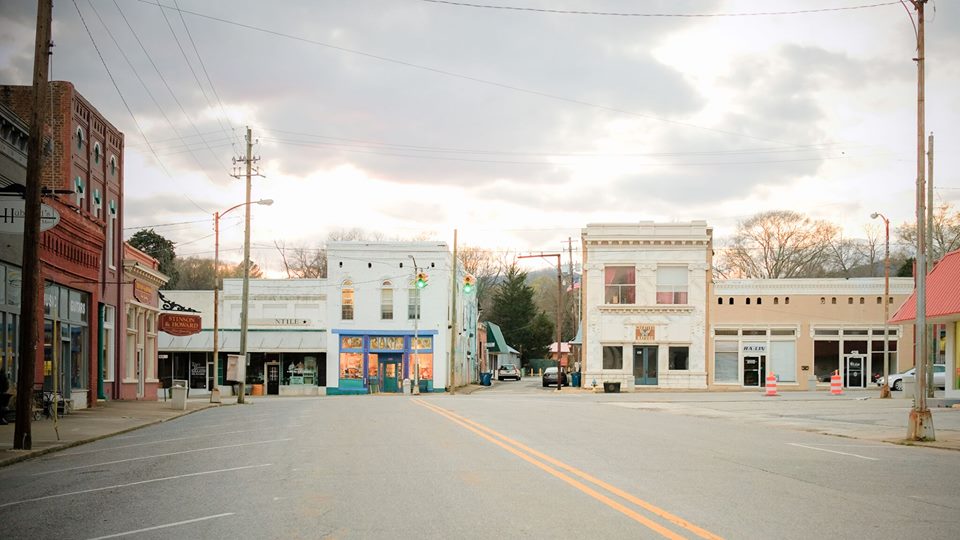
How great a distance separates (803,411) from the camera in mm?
32000

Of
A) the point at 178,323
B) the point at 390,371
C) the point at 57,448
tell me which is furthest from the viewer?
the point at 390,371

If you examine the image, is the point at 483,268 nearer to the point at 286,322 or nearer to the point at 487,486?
the point at 286,322

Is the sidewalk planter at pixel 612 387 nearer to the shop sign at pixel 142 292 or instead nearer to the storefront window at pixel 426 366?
the storefront window at pixel 426 366

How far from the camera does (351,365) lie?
6353 cm

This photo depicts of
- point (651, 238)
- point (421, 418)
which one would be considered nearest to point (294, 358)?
point (651, 238)

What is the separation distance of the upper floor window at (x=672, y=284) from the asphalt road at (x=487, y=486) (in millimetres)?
38792

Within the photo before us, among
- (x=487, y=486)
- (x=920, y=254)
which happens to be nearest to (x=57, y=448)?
(x=487, y=486)

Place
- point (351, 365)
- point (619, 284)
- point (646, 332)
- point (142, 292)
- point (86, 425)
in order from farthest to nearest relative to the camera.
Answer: point (351, 365) < point (619, 284) < point (646, 332) < point (142, 292) < point (86, 425)

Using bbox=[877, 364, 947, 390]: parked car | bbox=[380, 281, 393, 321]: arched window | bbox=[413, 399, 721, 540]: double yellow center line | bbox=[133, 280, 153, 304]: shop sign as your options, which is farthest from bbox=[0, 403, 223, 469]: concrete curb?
bbox=[877, 364, 947, 390]: parked car

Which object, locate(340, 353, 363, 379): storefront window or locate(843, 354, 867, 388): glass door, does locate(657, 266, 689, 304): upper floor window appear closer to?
locate(843, 354, 867, 388): glass door

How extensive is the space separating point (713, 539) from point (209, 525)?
4995 mm

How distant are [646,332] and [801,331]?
9.93 meters

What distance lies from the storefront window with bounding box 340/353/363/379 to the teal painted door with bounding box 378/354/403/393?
1357mm

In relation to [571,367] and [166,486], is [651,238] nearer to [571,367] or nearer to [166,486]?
[571,367]
